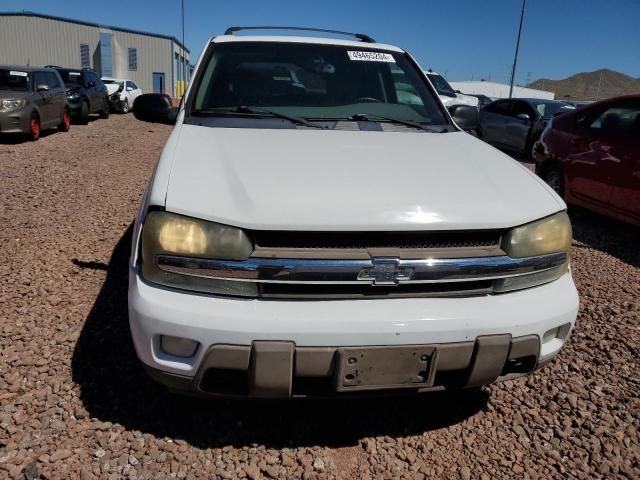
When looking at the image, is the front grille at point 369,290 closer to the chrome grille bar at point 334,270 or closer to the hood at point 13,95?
the chrome grille bar at point 334,270

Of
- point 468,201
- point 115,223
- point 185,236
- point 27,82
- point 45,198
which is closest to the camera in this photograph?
point 185,236

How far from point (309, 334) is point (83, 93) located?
53.1ft

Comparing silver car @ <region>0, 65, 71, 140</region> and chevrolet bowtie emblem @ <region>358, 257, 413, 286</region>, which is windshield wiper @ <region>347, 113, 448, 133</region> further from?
silver car @ <region>0, 65, 71, 140</region>

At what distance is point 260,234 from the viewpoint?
1949 millimetres

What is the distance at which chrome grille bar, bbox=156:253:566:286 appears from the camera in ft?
6.28

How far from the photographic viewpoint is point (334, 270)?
76.0 inches

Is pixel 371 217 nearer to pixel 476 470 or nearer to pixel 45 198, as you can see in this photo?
pixel 476 470

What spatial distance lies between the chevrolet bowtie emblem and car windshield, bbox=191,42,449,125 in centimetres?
135

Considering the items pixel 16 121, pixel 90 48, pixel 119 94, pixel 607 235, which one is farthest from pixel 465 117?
pixel 90 48

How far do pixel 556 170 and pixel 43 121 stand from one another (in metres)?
10.6

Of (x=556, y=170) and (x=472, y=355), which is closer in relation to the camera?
(x=472, y=355)

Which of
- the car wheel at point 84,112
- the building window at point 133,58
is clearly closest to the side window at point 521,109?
the car wheel at point 84,112

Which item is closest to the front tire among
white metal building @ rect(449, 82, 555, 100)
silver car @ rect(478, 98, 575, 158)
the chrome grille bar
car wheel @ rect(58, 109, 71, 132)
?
car wheel @ rect(58, 109, 71, 132)

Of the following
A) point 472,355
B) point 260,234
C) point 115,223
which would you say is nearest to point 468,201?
point 472,355
